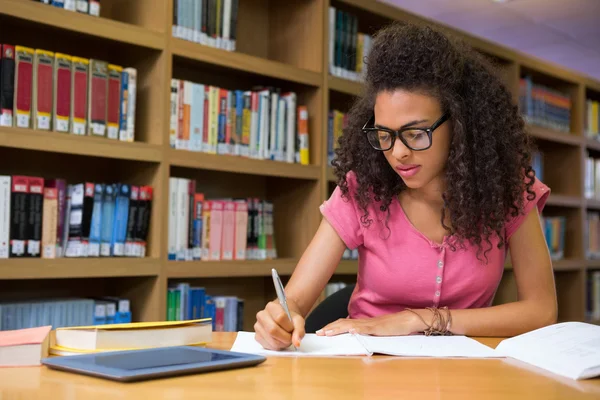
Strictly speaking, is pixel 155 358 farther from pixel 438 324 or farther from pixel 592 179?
pixel 592 179

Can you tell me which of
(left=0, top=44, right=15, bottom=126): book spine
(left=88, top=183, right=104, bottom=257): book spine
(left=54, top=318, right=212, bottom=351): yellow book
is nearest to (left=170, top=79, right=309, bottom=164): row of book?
(left=88, top=183, right=104, bottom=257): book spine

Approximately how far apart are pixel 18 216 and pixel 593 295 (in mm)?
3900

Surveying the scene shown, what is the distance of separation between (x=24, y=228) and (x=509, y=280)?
258 cm

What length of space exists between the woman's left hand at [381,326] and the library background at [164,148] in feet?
2.32

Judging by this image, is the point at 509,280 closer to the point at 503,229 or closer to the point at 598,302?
the point at 598,302

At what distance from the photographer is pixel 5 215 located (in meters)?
2.02

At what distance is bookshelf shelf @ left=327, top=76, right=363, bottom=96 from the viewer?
293 centimetres

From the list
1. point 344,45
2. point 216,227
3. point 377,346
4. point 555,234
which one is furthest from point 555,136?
point 377,346

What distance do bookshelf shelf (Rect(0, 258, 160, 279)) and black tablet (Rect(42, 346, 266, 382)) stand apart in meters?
1.18

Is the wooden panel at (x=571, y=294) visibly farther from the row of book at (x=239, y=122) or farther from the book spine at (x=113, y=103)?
the book spine at (x=113, y=103)

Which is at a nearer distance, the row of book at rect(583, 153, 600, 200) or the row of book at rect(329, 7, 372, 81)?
the row of book at rect(329, 7, 372, 81)

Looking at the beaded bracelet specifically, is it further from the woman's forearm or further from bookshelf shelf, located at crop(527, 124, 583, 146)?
bookshelf shelf, located at crop(527, 124, 583, 146)

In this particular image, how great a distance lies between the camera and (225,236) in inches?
103

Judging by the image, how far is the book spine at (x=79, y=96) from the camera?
2.17m
